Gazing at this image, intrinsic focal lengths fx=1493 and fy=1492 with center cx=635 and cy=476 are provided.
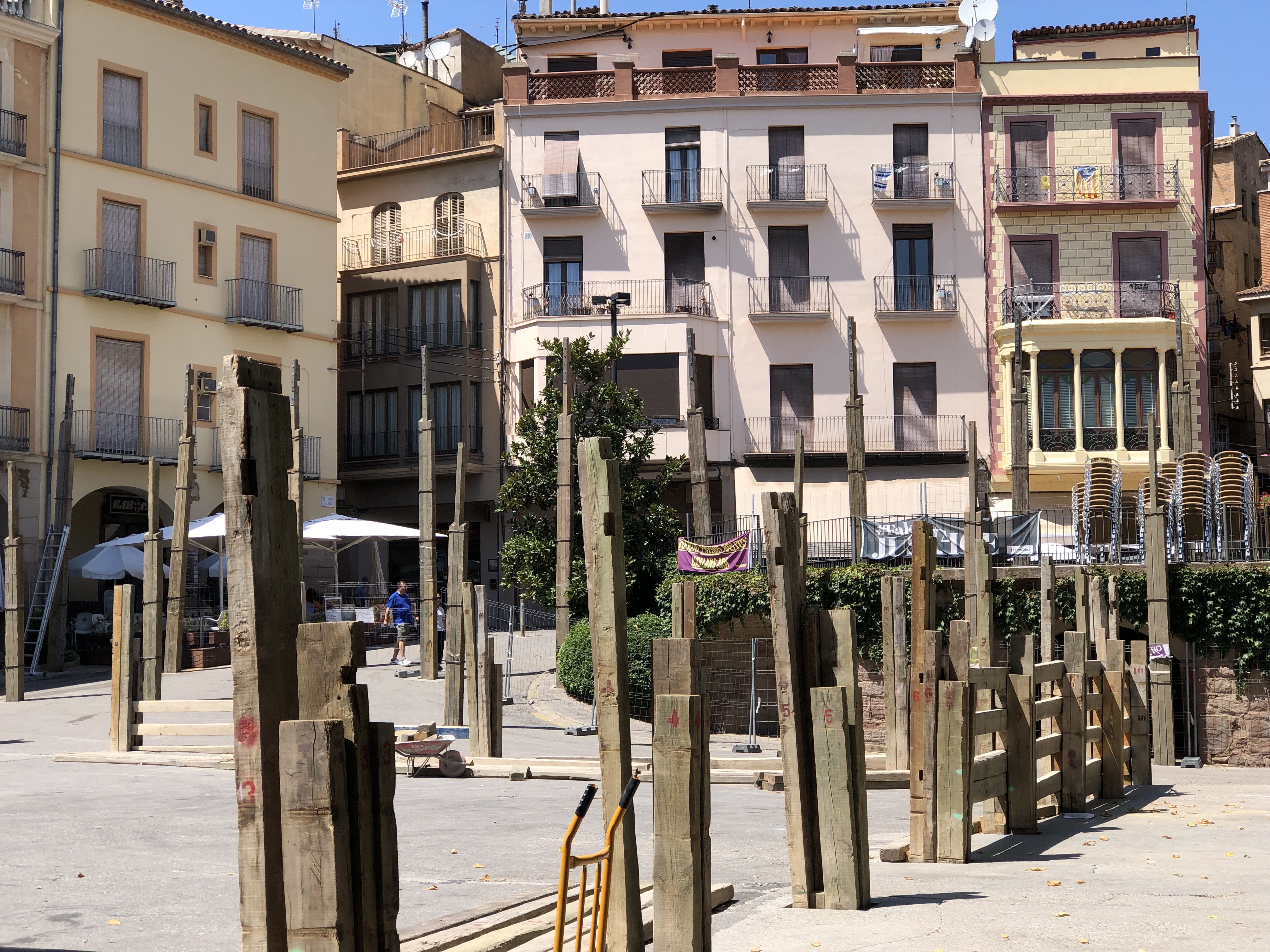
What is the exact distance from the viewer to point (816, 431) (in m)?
40.4

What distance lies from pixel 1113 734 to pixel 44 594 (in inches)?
982

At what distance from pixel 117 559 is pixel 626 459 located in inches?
440

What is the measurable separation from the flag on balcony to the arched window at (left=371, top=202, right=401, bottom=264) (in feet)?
65.2

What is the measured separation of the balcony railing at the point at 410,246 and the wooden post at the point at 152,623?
21.0 m

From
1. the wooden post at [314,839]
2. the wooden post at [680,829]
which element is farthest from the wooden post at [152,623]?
the wooden post at [314,839]

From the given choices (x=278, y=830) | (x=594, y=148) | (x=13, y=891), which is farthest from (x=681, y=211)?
(x=278, y=830)

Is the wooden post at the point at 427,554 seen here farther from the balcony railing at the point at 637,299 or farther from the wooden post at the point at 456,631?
the balcony railing at the point at 637,299

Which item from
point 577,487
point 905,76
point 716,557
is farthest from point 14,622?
point 905,76

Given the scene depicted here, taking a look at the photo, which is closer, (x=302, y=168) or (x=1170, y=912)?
(x=1170, y=912)

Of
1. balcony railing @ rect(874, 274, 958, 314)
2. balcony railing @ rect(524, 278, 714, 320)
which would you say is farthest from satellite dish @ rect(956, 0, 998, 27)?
balcony railing @ rect(524, 278, 714, 320)

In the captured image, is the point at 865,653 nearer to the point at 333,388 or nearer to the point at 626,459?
the point at 626,459

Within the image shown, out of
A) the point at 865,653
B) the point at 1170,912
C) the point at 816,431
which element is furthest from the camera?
the point at 816,431

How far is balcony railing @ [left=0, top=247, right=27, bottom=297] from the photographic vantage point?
3375cm

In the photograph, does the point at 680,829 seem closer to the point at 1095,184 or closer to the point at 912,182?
the point at 912,182
